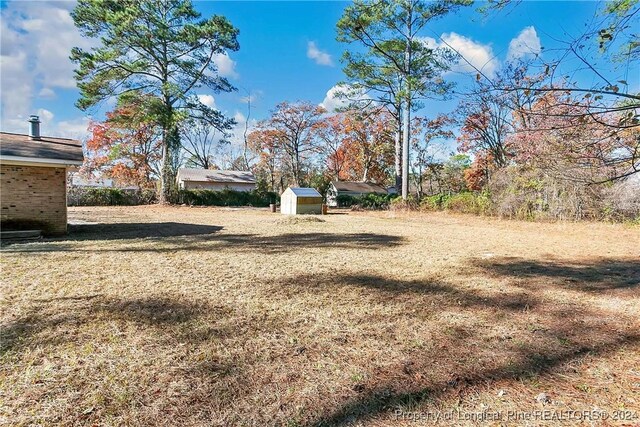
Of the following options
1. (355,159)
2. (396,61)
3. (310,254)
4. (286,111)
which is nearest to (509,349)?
(310,254)

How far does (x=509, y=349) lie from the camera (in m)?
2.36

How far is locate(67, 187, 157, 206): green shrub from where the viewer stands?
20.6m

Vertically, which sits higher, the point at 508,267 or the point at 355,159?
the point at 355,159

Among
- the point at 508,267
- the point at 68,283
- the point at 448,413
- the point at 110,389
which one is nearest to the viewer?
the point at 448,413

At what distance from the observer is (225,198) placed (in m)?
25.2

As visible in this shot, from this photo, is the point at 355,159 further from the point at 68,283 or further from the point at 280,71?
the point at 68,283

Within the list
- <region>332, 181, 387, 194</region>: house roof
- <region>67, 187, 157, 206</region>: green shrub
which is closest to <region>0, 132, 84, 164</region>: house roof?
<region>67, 187, 157, 206</region>: green shrub

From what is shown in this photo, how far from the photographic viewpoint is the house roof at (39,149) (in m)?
6.56

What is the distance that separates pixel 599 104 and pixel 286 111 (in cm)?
3112

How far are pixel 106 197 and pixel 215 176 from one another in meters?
10.8

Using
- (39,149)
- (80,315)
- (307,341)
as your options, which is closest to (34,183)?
(39,149)

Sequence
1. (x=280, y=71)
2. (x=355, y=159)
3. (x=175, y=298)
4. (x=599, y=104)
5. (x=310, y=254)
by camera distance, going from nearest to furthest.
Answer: (x=599, y=104)
(x=175, y=298)
(x=310, y=254)
(x=280, y=71)
(x=355, y=159)

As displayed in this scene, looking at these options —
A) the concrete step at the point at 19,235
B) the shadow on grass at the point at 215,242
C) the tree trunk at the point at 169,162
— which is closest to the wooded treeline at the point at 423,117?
the tree trunk at the point at 169,162

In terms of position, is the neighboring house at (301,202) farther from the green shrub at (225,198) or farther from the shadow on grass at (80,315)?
the shadow on grass at (80,315)
